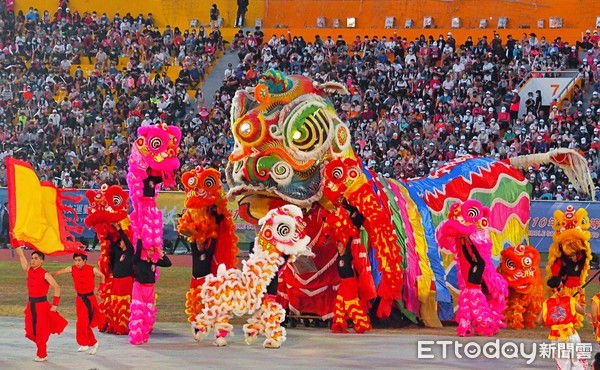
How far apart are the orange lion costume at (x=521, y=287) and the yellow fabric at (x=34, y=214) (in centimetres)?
531

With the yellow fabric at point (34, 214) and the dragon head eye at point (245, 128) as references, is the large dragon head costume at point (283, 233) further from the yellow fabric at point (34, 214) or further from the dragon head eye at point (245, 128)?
the yellow fabric at point (34, 214)

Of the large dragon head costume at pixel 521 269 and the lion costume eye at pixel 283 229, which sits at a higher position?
the lion costume eye at pixel 283 229

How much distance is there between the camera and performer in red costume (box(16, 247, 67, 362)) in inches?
500

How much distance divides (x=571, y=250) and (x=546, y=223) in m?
9.79

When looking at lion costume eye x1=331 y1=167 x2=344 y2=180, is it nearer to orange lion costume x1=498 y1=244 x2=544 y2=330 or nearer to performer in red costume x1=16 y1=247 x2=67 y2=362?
orange lion costume x1=498 y1=244 x2=544 y2=330

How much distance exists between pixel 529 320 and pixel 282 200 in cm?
332

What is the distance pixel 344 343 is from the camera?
13.8 metres

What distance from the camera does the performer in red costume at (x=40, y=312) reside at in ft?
41.6

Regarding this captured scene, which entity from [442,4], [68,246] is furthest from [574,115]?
[68,246]

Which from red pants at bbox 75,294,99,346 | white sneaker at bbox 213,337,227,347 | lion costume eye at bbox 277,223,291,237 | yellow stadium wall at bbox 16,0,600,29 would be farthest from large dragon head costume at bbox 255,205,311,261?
yellow stadium wall at bbox 16,0,600,29

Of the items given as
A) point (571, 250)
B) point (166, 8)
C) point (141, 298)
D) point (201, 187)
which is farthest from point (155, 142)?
point (166, 8)

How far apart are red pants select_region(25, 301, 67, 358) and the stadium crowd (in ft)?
47.4

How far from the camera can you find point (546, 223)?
2444cm

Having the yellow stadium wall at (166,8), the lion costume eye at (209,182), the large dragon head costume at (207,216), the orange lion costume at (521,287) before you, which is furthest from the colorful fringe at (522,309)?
the yellow stadium wall at (166,8)
